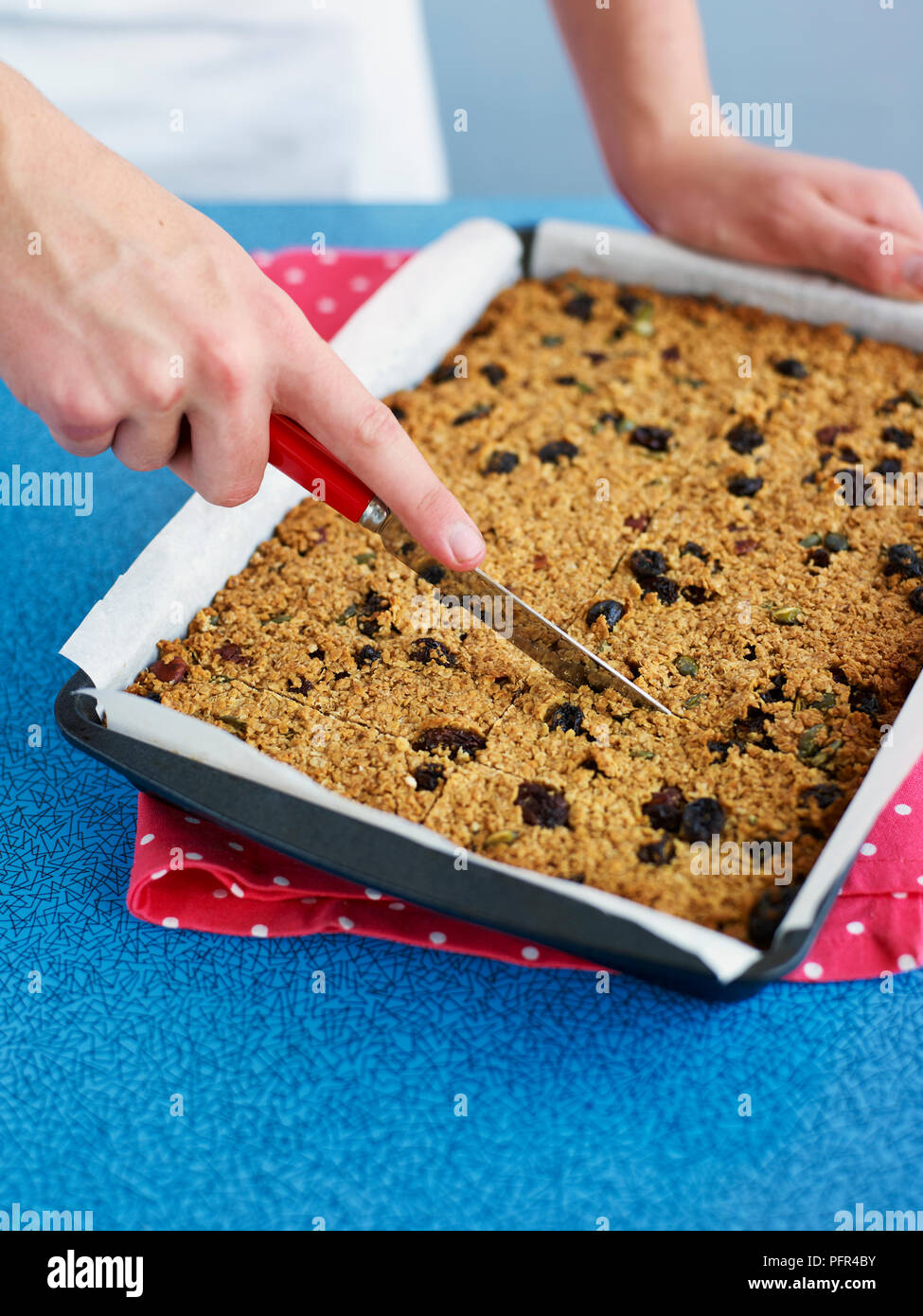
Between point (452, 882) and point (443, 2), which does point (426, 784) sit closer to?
point (452, 882)

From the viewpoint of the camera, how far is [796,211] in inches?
94.2

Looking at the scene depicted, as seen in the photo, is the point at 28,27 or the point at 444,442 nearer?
the point at 444,442

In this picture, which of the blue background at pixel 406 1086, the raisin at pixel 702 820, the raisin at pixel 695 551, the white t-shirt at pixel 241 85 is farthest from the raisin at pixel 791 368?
the white t-shirt at pixel 241 85

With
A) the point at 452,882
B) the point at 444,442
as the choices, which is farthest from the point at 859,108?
the point at 452,882

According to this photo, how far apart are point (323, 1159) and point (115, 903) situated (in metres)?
0.49

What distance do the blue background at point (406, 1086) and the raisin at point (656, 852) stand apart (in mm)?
190

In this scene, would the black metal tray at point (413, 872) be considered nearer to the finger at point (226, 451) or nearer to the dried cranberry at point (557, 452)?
the finger at point (226, 451)

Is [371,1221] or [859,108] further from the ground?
[859,108]

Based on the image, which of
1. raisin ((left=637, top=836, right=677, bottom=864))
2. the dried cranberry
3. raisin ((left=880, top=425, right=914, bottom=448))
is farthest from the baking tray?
the dried cranberry

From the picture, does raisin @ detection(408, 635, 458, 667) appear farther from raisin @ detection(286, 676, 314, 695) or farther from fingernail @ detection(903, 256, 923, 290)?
fingernail @ detection(903, 256, 923, 290)

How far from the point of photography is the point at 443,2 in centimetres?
559

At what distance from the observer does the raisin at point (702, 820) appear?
1.56m

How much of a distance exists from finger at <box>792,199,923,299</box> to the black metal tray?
143cm
